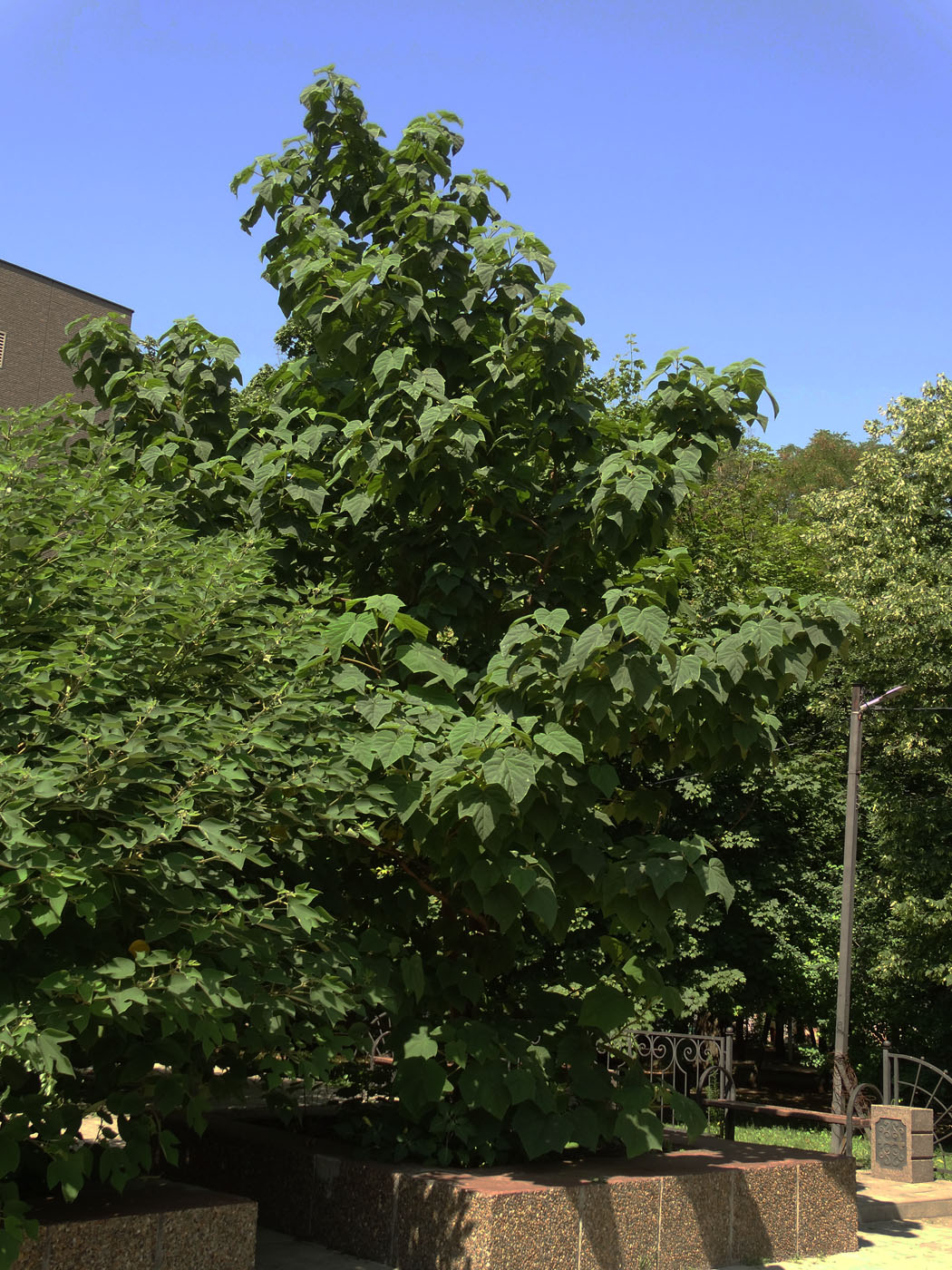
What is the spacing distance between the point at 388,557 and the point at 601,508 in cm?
209

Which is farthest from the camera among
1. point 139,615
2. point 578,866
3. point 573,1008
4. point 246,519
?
point 246,519

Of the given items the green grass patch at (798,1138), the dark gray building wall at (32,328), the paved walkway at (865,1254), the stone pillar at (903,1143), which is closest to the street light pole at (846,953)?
the green grass patch at (798,1138)

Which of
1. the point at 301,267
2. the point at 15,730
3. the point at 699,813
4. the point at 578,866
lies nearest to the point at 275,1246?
the point at 578,866

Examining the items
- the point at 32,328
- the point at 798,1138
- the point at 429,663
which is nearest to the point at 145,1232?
the point at 429,663

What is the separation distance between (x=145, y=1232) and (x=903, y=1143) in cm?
954

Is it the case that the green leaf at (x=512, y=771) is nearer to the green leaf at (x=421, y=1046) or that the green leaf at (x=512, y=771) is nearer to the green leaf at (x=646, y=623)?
the green leaf at (x=646, y=623)

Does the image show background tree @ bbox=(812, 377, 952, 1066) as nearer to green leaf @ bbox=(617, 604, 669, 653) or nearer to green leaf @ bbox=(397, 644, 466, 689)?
green leaf @ bbox=(397, 644, 466, 689)

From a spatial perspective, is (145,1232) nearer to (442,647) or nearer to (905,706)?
(442,647)

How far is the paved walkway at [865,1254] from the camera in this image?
7.29 meters

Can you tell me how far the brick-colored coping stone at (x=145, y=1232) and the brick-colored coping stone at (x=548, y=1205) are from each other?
1.18 metres

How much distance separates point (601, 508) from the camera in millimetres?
7395

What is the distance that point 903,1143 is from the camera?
12867mm

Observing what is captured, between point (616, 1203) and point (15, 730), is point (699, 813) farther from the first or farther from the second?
point (15, 730)

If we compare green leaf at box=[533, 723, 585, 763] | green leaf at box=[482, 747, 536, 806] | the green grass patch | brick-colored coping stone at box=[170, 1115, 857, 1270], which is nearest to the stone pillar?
the green grass patch
